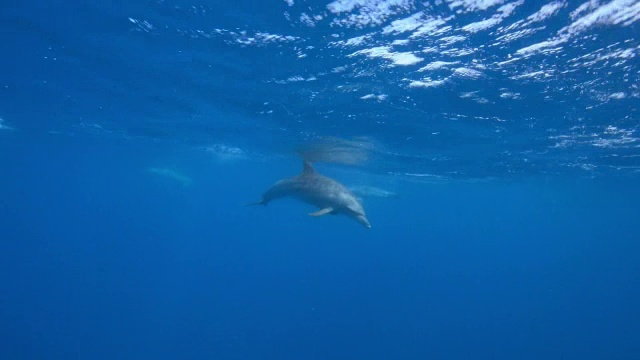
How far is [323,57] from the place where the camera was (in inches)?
482

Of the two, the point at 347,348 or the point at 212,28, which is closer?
the point at 212,28

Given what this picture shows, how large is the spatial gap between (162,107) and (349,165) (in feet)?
53.3

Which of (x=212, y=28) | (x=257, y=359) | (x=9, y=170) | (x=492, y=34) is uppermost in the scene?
(x=492, y=34)

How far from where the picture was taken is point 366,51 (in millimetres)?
11500

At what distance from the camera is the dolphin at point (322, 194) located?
495 inches

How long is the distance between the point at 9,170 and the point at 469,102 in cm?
7731

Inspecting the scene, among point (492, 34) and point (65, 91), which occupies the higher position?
point (492, 34)

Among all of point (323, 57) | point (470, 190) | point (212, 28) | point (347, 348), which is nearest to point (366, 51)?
point (323, 57)

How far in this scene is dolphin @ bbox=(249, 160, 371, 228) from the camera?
495 inches

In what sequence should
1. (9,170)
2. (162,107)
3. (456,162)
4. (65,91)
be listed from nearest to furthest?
(65,91)
(162,107)
(456,162)
(9,170)

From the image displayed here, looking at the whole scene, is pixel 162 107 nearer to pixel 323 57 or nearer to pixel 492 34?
pixel 323 57

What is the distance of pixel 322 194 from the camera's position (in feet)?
43.5

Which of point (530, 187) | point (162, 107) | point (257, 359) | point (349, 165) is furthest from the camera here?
point (530, 187)

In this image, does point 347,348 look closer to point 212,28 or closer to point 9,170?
point 212,28
